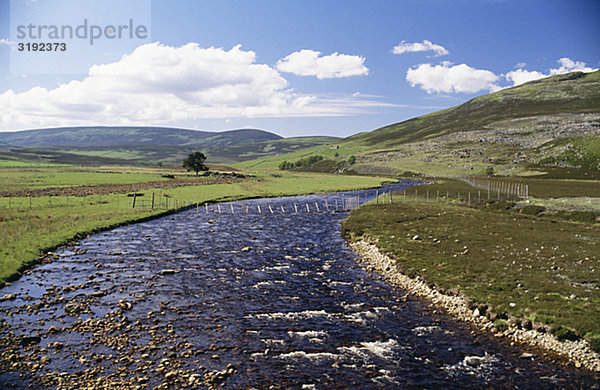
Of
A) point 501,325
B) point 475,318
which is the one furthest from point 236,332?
point 501,325

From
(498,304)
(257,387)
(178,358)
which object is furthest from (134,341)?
(498,304)

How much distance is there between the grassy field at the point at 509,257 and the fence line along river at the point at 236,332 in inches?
128

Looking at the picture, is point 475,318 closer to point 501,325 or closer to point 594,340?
point 501,325

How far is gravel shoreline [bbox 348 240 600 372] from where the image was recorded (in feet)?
58.6

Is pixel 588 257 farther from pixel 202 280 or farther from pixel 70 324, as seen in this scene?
pixel 70 324

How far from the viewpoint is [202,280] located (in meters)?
30.4

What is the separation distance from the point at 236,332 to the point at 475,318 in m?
14.4

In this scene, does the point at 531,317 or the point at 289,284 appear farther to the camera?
the point at 289,284

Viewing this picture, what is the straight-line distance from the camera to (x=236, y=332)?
835 inches

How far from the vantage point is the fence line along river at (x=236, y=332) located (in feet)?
54.9

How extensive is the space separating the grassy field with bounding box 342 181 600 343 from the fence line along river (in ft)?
10.7

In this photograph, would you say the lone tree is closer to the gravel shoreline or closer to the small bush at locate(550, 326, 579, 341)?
the gravel shoreline

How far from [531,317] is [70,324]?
2622 centimetres

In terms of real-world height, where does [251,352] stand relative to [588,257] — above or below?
below
